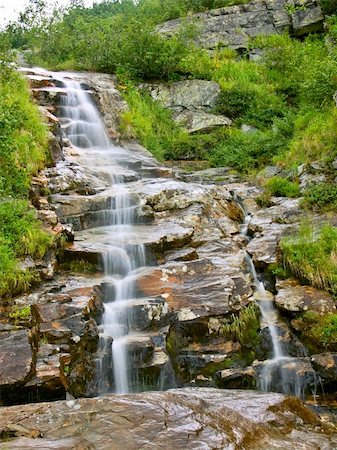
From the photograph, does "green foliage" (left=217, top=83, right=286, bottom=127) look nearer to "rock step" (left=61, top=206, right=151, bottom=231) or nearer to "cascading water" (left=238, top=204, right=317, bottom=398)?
Answer: "rock step" (left=61, top=206, right=151, bottom=231)

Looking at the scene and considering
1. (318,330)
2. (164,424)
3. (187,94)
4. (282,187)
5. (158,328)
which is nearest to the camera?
(164,424)

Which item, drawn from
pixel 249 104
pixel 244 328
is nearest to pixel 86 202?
pixel 244 328

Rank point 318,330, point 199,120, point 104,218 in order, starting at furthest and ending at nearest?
point 199,120 → point 104,218 → point 318,330

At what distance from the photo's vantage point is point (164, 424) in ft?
12.3

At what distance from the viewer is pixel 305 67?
16.4 meters

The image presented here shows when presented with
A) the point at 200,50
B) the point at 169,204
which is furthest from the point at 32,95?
the point at 200,50

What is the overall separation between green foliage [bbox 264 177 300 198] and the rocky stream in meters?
0.37

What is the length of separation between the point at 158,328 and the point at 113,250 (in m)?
1.92

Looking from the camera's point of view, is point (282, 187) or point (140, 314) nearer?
point (140, 314)

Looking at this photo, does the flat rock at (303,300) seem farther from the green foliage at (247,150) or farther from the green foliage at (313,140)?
the green foliage at (247,150)

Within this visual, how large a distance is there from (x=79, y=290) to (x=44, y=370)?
174 centimetres

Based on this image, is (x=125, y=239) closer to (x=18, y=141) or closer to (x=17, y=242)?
(x=17, y=242)

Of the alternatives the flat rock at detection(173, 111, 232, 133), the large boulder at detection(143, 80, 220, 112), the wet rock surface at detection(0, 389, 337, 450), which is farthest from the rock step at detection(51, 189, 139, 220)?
the large boulder at detection(143, 80, 220, 112)

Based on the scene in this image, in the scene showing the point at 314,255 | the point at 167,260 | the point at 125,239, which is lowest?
the point at 167,260
